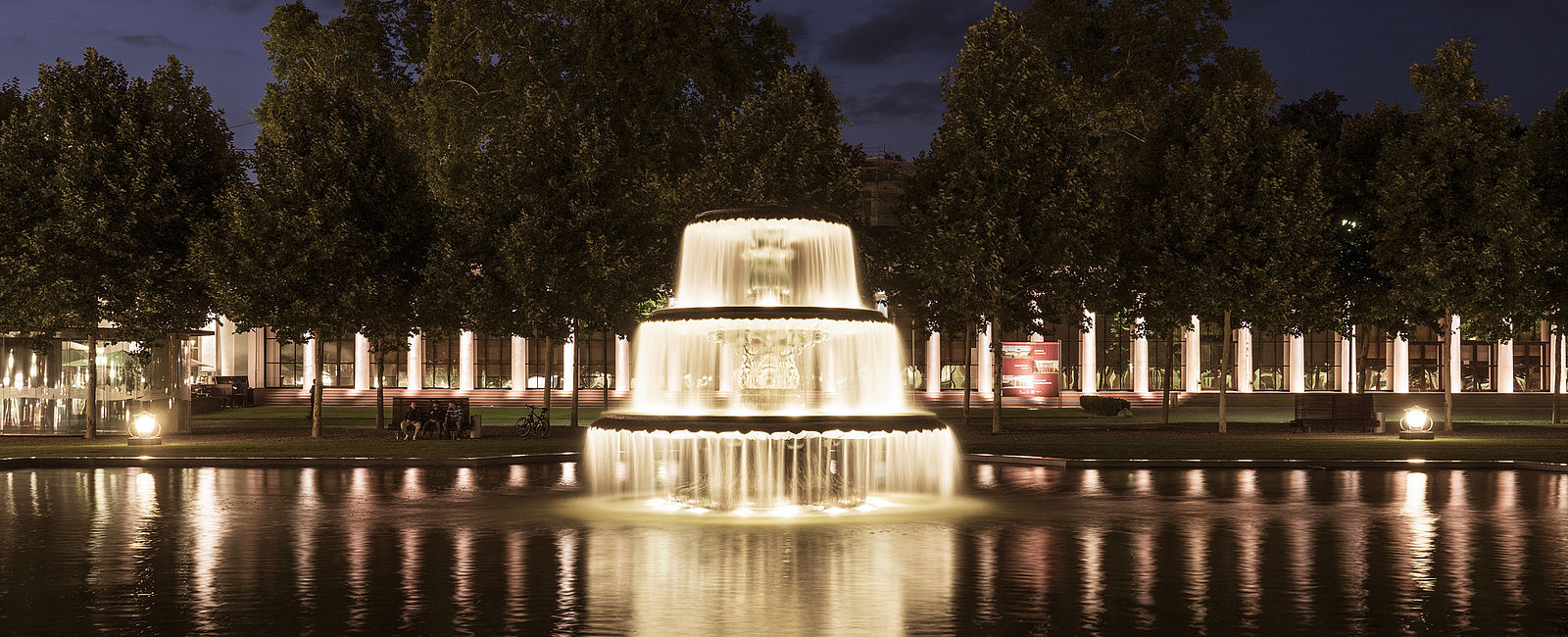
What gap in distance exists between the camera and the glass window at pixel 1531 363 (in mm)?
80312

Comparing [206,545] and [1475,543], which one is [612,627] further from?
[1475,543]

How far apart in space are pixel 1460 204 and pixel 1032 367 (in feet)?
75.9

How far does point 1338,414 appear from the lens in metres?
43.3

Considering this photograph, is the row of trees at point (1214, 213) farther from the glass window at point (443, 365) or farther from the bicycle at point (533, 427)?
the glass window at point (443, 365)

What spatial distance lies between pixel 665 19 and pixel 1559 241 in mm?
30023

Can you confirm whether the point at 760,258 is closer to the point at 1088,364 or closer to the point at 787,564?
the point at 787,564

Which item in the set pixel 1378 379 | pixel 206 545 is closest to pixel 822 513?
pixel 206 545

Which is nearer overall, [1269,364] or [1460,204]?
[1460,204]

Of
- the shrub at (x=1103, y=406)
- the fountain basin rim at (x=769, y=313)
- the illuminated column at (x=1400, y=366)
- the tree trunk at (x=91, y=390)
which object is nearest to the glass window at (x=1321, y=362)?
the illuminated column at (x=1400, y=366)

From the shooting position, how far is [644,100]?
50.7 meters

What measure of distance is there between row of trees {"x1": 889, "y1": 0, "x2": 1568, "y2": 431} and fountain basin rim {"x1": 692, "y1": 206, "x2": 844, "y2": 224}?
55.9 feet

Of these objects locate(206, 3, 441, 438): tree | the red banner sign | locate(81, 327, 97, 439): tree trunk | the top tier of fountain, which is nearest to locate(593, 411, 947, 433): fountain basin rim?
the top tier of fountain

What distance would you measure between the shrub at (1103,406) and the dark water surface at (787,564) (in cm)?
2989

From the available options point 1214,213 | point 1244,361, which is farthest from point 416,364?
point 1214,213
